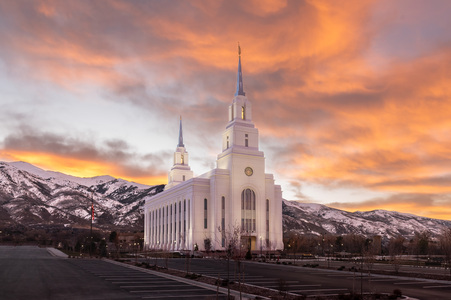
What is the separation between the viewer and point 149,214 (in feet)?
399

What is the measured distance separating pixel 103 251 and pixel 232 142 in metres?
31.7

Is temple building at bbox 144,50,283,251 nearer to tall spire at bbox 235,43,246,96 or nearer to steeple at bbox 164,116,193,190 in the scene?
tall spire at bbox 235,43,246,96

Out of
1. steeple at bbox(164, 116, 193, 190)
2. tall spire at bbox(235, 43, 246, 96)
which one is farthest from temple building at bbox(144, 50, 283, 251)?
steeple at bbox(164, 116, 193, 190)

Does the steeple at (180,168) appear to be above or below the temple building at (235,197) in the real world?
above

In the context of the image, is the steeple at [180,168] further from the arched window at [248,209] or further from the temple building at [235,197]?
→ the arched window at [248,209]

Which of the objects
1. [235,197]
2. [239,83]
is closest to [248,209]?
[235,197]

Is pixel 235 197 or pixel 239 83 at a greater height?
pixel 239 83

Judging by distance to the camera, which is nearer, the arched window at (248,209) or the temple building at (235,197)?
the temple building at (235,197)

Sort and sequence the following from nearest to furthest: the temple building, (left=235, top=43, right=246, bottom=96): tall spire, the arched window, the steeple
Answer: the temple building
the arched window
(left=235, top=43, right=246, bottom=96): tall spire
the steeple

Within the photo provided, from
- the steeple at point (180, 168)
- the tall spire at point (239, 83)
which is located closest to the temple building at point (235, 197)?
the tall spire at point (239, 83)

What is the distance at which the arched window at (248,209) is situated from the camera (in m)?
83.1

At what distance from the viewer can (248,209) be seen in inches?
3319

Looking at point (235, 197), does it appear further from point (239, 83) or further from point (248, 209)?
point (239, 83)

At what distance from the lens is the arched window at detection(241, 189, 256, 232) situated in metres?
83.1
